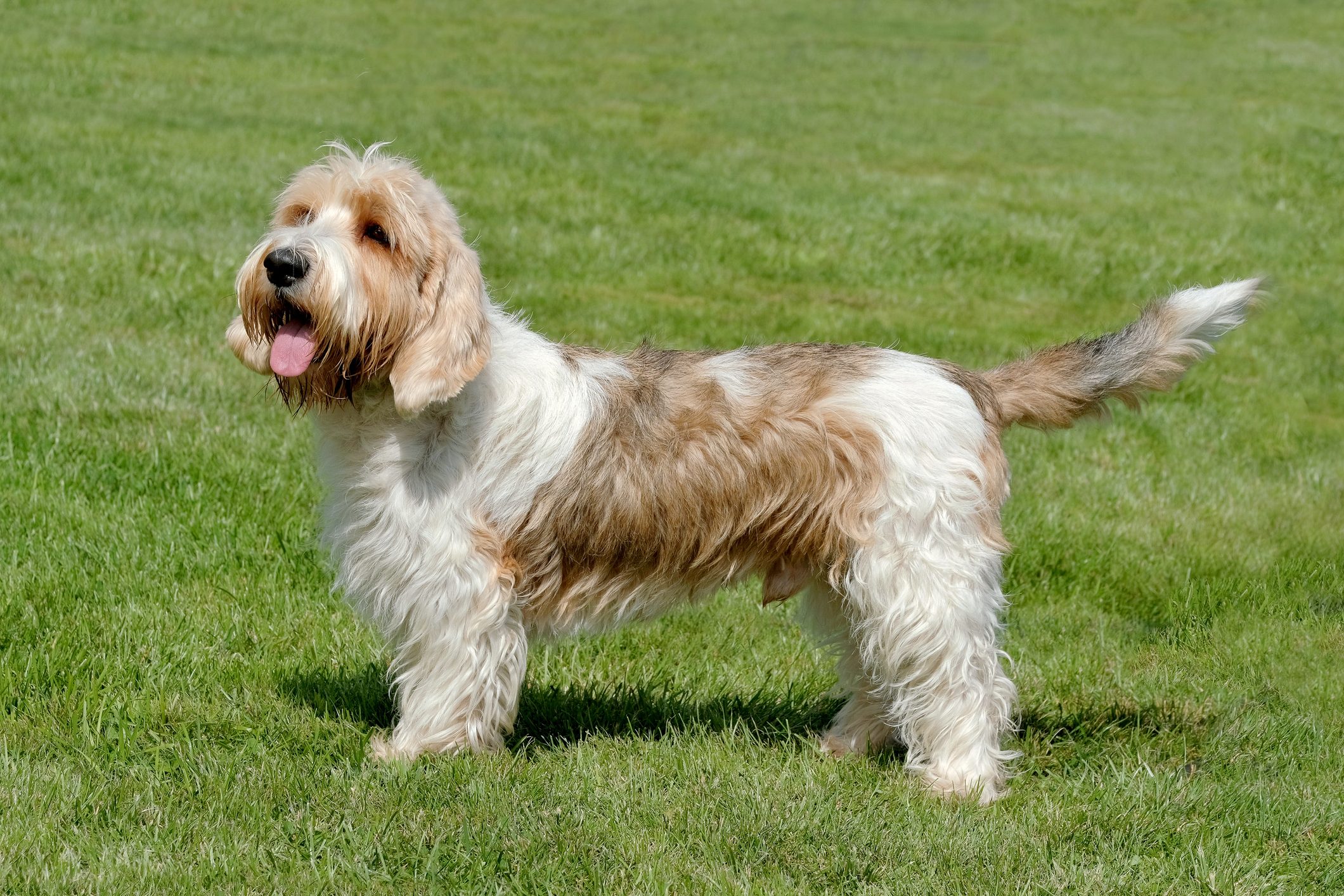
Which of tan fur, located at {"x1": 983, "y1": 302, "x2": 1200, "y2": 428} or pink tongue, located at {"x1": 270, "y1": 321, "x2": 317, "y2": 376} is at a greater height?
pink tongue, located at {"x1": 270, "y1": 321, "x2": 317, "y2": 376}

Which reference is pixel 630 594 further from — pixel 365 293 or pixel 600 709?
pixel 365 293

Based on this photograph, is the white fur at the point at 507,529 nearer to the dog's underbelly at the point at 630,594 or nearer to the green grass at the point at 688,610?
the dog's underbelly at the point at 630,594

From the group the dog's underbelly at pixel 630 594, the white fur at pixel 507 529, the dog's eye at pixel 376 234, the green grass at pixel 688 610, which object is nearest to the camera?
the green grass at pixel 688 610

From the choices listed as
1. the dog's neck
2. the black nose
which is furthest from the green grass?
the black nose

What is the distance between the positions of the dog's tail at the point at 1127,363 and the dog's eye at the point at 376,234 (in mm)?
2073

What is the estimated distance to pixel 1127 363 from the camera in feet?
16.2

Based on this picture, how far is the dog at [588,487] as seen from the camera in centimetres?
448

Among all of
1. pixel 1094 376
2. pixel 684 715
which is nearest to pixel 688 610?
pixel 684 715

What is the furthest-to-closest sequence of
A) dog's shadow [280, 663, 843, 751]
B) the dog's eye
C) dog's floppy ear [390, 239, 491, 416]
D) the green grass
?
dog's shadow [280, 663, 843, 751]
the dog's eye
dog's floppy ear [390, 239, 491, 416]
the green grass

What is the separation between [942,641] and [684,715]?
1084mm

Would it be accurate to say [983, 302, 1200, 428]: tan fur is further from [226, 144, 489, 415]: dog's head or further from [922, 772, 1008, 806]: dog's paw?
[226, 144, 489, 415]: dog's head

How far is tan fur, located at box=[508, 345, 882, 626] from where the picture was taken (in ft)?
15.2

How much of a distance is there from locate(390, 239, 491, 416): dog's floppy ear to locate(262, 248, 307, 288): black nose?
1.23 feet

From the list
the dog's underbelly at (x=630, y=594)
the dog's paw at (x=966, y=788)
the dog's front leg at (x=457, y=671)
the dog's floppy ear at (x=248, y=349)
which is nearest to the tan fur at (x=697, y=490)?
the dog's underbelly at (x=630, y=594)
